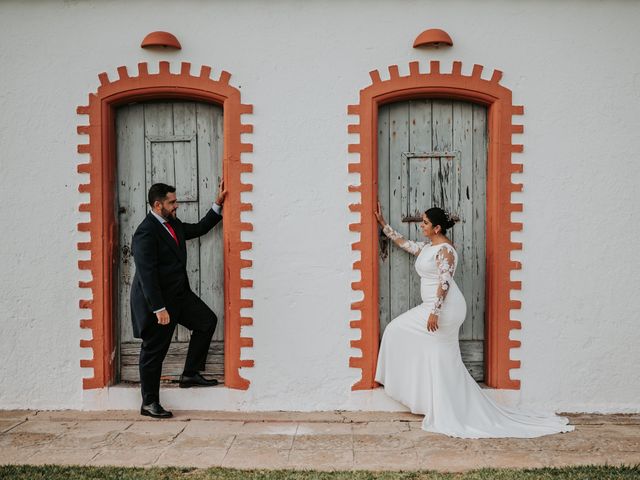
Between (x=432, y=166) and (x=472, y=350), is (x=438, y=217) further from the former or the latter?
(x=472, y=350)

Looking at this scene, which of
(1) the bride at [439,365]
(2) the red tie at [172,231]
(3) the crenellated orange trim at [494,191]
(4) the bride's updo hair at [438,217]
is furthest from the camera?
(3) the crenellated orange trim at [494,191]

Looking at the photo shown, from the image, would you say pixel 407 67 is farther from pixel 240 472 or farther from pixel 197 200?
pixel 240 472

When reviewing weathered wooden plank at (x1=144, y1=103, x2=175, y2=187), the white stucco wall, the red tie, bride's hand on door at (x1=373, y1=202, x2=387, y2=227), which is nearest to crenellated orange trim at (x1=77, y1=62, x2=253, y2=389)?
the white stucco wall

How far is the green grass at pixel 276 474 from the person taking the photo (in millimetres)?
4203

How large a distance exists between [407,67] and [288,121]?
1.15 meters

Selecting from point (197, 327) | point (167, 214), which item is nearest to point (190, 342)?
point (197, 327)

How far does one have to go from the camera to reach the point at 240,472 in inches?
170

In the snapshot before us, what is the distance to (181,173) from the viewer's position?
19.5 ft

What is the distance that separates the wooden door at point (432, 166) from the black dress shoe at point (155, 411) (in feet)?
7.57

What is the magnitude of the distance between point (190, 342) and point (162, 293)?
0.61m

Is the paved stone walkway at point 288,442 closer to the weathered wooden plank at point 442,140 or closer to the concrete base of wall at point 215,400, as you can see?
the concrete base of wall at point 215,400

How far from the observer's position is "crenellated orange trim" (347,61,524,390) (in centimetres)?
565

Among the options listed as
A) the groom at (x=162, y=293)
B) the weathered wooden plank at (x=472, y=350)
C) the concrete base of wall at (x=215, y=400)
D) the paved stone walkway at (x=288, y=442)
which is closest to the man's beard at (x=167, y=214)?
the groom at (x=162, y=293)

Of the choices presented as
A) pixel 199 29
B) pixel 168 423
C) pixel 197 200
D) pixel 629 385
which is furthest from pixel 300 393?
pixel 199 29
